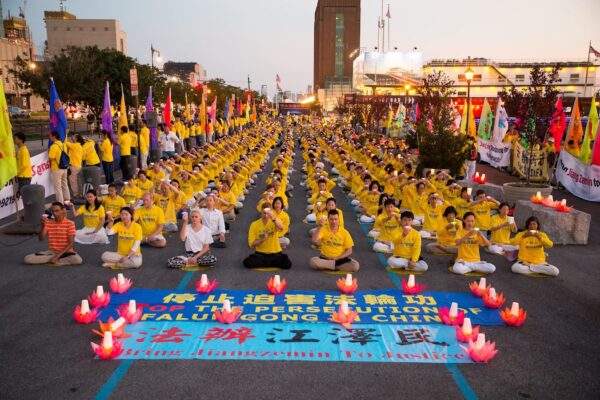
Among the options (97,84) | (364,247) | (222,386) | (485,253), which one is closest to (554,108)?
(485,253)

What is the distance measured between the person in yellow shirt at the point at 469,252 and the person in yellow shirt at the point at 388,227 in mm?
1446

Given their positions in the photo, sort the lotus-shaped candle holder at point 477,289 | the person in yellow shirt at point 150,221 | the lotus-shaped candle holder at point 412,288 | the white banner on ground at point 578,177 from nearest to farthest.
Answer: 1. the lotus-shaped candle holder at point 477,289
2. the lotus-shaped candle holder at point 412,288
3. the person in yellow shirt at point 150,221
4. the white banner on ground at point 578,177

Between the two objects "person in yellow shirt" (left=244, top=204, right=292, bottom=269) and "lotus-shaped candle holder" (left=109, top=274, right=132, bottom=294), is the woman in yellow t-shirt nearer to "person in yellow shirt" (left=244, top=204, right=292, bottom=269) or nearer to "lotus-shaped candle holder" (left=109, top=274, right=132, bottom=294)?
"lotus-shaped candle holder" (left=109, top=274, right=132, bottom=294)

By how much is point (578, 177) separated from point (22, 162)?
56.3 ft

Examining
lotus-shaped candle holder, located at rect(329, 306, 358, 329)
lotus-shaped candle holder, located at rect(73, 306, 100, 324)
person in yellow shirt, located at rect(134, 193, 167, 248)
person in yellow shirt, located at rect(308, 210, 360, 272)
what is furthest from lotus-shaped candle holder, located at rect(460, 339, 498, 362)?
person in yellow shirt, located at rect(134, 193, 167, 248)

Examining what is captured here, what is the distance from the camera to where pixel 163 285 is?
8.70 metres

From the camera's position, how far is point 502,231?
1097 centimetres

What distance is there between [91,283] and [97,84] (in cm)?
3271

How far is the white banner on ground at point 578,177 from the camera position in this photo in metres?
16.9

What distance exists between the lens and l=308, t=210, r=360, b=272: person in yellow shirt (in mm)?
9500

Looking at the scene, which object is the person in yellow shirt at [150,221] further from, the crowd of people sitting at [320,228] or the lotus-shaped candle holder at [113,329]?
the lotus-shaped candle holder at [113,329]

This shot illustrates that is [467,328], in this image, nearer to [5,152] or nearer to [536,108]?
[5,152]

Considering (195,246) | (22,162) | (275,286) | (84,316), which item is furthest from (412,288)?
(22,162)

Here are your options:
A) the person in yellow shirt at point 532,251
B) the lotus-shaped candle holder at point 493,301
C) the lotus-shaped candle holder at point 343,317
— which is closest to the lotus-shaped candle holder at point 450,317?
the lotus-shaped candle holder at point 493,301
